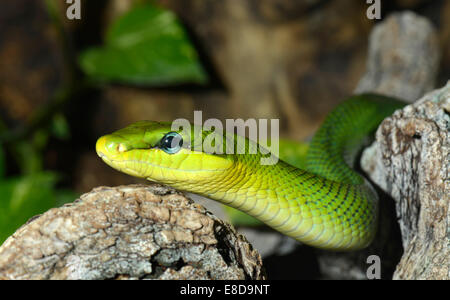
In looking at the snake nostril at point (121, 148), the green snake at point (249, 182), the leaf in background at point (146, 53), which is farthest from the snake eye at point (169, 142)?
the leaf in background at point (146, 53)

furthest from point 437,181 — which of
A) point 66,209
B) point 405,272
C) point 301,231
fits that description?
point 66,209

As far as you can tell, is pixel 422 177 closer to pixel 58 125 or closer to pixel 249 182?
pixel 249 182

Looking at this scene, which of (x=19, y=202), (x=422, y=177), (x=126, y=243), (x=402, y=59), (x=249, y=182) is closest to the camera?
(x=126, y=243)

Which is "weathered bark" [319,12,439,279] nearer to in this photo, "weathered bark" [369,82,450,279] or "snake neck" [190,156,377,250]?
"weathered bark" [369,82,450,279]

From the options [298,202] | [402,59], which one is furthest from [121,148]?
[402,59]

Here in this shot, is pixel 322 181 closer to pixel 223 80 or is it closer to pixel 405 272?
pixel 405 272
